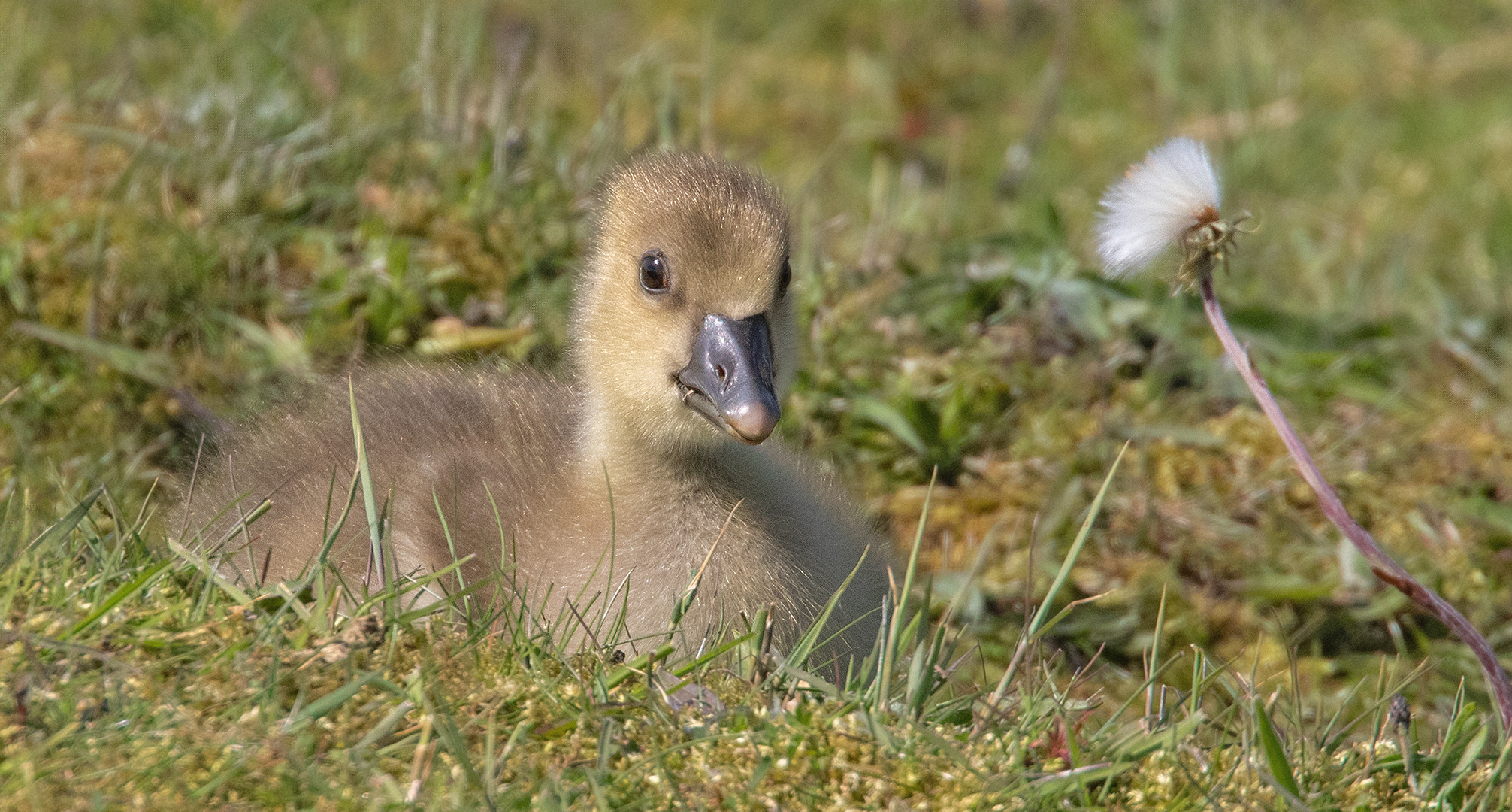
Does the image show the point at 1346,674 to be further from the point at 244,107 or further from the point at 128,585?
the point at 244,107

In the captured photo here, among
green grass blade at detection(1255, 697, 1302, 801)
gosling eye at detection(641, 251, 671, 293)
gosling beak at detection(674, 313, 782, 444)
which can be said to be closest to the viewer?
green grass blade at detection(1255, 697, 1302, 801)

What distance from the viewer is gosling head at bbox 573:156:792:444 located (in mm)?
2637

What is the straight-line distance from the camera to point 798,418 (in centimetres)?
374

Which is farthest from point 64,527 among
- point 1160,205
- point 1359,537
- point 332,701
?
point 1359,537

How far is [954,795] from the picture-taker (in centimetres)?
199

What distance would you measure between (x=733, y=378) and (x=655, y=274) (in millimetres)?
314

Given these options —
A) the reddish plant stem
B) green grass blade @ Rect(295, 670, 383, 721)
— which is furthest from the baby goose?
the reddish plant stem

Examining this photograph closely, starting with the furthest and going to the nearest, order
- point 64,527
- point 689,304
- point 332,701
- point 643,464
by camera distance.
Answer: point 643,464, point 689,304, point 64,527, point 332,701

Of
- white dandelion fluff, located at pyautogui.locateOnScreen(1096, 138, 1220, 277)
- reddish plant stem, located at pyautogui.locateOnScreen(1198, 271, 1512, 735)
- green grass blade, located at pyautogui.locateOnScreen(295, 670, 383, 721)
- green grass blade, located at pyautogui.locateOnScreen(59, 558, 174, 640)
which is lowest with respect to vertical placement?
green grass blade, located at pyautogui.locateOnScreen(295, 670, 383, 721)

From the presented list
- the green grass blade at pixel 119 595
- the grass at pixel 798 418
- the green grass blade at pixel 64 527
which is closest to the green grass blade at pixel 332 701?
the grass at pixel 798 418

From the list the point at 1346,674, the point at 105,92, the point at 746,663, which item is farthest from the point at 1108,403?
the point at 105,92

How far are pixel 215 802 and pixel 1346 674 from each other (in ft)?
8.80

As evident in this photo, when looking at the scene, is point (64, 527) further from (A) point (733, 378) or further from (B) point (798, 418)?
(B) point (798, 418)

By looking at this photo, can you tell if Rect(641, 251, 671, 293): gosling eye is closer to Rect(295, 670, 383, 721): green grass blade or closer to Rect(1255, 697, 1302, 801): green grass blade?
Rect(295, 670, 383, 721): green grass blade
